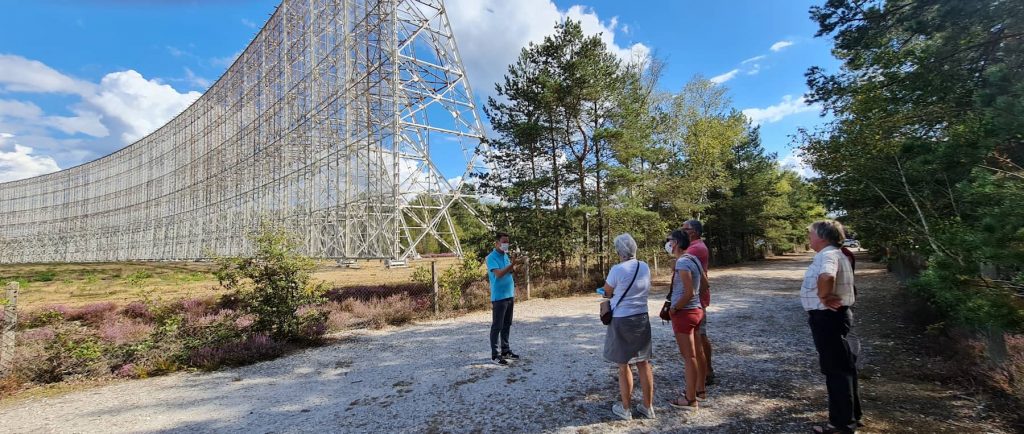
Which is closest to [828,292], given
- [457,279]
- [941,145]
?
[941,145]

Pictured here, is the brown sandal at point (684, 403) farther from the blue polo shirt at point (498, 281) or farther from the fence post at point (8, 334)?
the fence post at point (8, 334)

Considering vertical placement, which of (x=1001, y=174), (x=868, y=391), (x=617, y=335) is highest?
(x=1001, y=174)

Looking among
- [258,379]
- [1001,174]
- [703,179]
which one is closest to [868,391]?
[1001,174]

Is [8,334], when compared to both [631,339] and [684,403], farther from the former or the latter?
[684,403]

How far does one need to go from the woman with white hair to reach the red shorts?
15.4 inches

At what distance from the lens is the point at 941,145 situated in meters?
4.20

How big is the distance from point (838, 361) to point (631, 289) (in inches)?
63.6

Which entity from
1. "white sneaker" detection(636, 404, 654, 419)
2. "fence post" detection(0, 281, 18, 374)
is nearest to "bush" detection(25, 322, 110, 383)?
"fence post" detection(0, 281, 18, 374)

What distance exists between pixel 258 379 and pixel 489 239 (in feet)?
28.9

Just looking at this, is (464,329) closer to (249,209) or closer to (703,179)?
(703,179)

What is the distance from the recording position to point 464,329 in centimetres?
851

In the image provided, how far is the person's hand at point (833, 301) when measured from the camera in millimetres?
3185

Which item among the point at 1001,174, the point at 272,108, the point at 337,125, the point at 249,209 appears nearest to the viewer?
the point at 1001,174

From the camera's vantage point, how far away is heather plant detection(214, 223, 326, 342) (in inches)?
284
